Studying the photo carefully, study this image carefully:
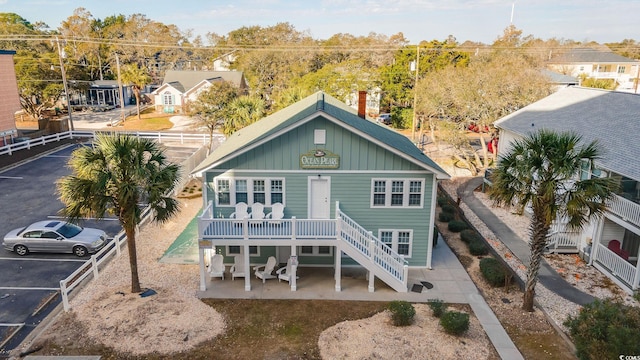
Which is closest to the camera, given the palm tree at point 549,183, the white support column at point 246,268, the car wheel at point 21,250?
the palm tree at point 549,183

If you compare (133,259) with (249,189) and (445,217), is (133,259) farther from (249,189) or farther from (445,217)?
(445,217)

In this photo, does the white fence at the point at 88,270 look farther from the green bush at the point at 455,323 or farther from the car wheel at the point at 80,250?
the green bush at the point at 455,323

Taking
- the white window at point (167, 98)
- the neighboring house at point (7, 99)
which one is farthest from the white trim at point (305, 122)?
the white window at point (167, 98)

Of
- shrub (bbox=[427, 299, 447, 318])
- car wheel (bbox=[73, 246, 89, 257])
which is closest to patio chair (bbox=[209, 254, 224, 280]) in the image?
car wheel (bbox=[73, 246, 89, 257])

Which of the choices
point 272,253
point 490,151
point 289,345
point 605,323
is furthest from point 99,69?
point 605,323

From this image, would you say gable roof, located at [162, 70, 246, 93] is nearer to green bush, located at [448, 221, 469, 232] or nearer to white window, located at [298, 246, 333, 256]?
green bush, located at [448, 221, 469, 232]

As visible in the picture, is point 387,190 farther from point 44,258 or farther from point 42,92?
point 42,92

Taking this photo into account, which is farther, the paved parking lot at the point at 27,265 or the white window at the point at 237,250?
the white window at the point at 237,250
